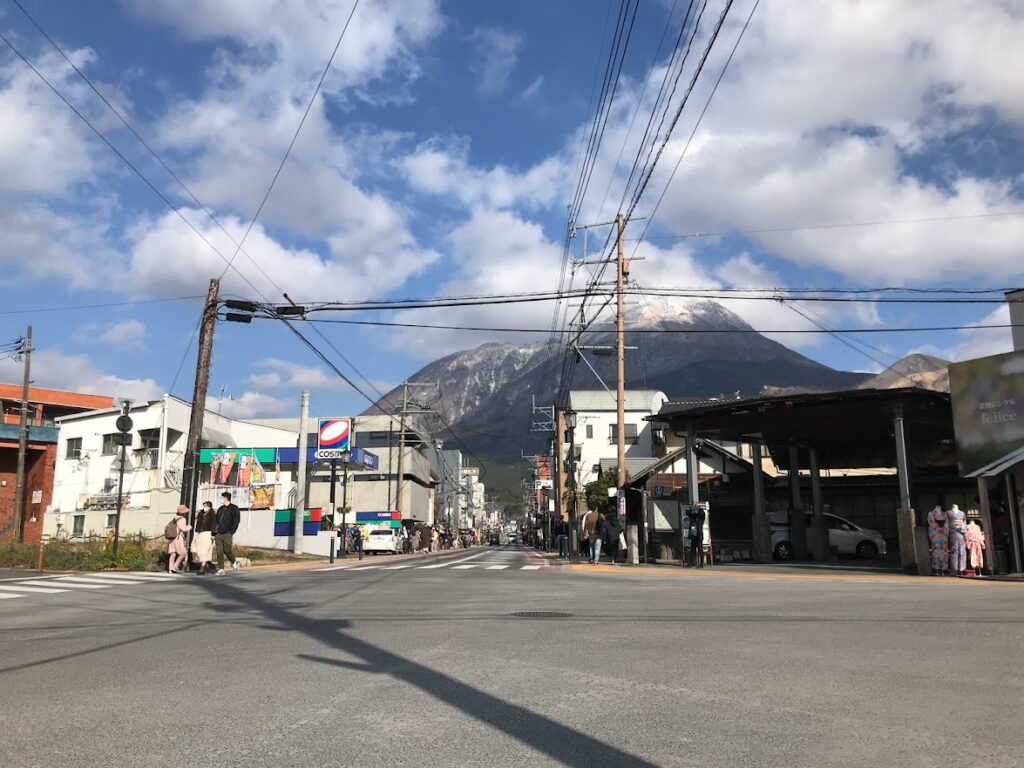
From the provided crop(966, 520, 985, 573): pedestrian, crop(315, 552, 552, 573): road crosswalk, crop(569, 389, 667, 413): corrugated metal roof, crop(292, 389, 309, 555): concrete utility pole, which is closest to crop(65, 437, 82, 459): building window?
crop(292, 389, 309, 555): concrete utility pole

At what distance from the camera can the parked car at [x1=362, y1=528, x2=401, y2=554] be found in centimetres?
4612

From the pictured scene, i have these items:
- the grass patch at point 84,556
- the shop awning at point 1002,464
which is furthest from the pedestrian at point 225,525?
the shop awning at point 1002,464

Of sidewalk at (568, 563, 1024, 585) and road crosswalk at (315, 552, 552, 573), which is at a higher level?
sidewalk at (568, 563, 1024, 585)

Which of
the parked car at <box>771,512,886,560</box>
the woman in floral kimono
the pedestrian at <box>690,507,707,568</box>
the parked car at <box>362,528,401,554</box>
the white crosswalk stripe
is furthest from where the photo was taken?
the parked car at <box>362,528,401,554</box>

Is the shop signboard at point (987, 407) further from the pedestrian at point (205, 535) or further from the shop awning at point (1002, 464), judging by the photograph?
the pedestrian at point (205, 535)

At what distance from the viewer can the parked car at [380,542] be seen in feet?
151

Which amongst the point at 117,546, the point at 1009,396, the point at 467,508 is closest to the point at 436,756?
the point at 1009,396

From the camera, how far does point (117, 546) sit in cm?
2091

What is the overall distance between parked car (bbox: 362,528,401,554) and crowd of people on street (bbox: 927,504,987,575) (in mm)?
33853

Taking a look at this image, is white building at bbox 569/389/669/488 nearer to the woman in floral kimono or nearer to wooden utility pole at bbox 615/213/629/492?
wooden utility pole at bbox 615/213/629/492

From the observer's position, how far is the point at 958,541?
661 inches

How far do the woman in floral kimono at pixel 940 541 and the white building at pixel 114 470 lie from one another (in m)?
39.0

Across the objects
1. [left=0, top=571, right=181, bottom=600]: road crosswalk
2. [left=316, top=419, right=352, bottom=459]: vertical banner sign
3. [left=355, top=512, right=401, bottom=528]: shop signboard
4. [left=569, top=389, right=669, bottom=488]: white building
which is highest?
[left=569, top=389, right=669, bottom=488]: white building

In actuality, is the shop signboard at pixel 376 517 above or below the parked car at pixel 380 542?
above
